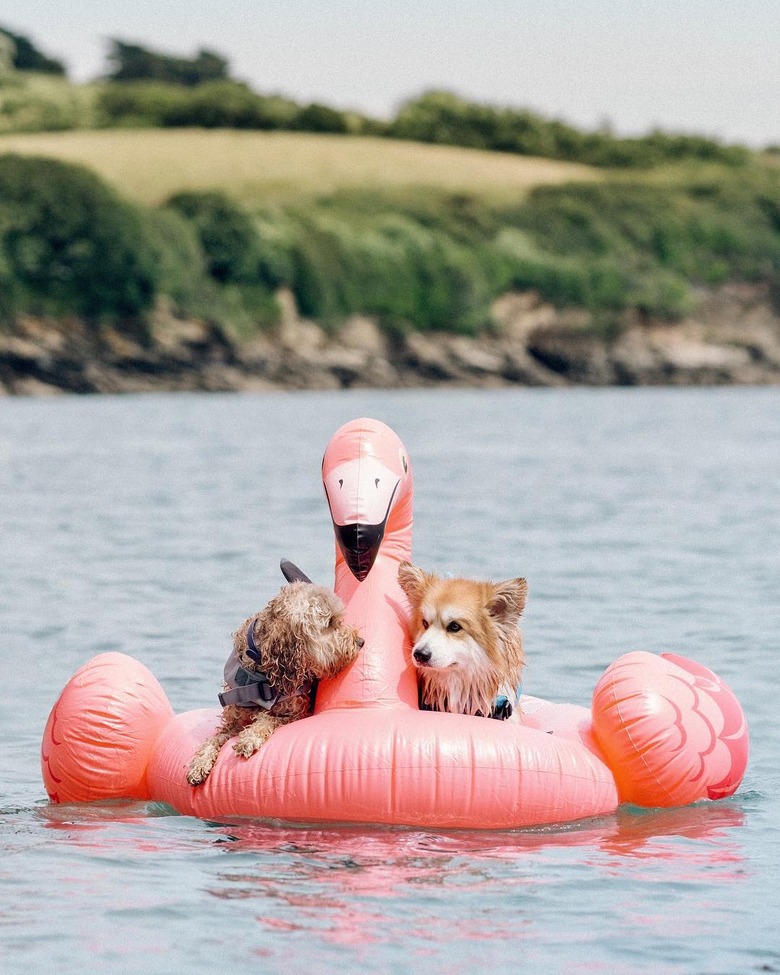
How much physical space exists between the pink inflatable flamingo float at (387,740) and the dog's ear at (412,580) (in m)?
0.16

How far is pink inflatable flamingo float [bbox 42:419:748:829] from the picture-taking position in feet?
25.9

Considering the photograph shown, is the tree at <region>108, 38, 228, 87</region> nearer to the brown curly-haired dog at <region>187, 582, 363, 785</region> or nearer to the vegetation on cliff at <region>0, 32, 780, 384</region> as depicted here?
the vegetation on cliff at <region>0, 32, 780, 384</region>

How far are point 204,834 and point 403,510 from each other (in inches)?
73.1

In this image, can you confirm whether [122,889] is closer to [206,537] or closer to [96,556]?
[96,556]

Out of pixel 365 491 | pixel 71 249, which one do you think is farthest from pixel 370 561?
pixel 71 249

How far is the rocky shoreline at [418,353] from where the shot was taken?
68875 millimetres

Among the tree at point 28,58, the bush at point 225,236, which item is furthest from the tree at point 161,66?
the bush at point 225,236

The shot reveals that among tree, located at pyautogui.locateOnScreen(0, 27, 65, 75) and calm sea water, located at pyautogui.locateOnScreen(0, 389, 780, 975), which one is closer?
calm sea water, located at pyautogui.locateOnScreen(0, 389, 780, 975)

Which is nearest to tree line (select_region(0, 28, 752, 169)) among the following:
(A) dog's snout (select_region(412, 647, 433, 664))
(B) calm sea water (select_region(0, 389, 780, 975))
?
(B) calm sea water (select_region(0, 389, 780, 975))

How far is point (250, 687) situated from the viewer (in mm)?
8125

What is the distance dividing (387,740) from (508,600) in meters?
0.85

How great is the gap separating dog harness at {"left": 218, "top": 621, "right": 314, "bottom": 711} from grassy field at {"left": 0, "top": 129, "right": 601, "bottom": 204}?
2859 inches

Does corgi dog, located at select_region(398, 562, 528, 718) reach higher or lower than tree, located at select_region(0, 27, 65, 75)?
lower

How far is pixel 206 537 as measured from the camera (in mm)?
21203
